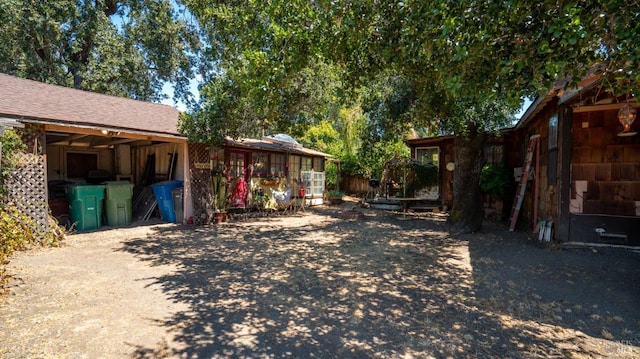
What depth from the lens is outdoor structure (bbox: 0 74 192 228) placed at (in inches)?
253

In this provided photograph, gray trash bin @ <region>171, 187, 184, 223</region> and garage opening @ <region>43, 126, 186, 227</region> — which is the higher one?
garage opening @ <region>43, 126, 186, 227</region>

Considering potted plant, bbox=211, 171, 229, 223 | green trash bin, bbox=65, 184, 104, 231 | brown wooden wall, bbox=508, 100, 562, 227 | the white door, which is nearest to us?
brown wooden wall, bbox=508, 100, 562, 227

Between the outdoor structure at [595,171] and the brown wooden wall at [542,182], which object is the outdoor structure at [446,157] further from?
the outdoor structure at [595,171]

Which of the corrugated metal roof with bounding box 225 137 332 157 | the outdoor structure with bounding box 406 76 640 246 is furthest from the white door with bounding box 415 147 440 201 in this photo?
the outdoor structure with bounding box 406 76 640 246

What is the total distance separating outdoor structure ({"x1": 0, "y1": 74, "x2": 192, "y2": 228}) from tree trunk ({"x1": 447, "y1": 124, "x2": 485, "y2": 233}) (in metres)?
7.45

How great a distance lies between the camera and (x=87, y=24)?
1321 cm

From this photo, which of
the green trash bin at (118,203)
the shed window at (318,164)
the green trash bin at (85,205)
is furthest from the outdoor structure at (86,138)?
the shed window at (318,164)

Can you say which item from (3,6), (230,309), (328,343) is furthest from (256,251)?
(3,6)

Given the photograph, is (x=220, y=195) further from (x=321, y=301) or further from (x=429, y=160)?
(x=429, y=160)

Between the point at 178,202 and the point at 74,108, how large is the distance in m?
3.41

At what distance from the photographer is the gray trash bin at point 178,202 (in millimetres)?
8859

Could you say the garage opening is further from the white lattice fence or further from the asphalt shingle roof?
the white lattice fence

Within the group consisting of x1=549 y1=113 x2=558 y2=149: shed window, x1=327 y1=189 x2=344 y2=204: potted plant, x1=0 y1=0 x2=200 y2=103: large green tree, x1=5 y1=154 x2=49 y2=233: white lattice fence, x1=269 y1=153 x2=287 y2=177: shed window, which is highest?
x1=0 y1=0 x2=200 y2=103: large green tree

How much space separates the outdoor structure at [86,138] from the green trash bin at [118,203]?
3.60 feet
